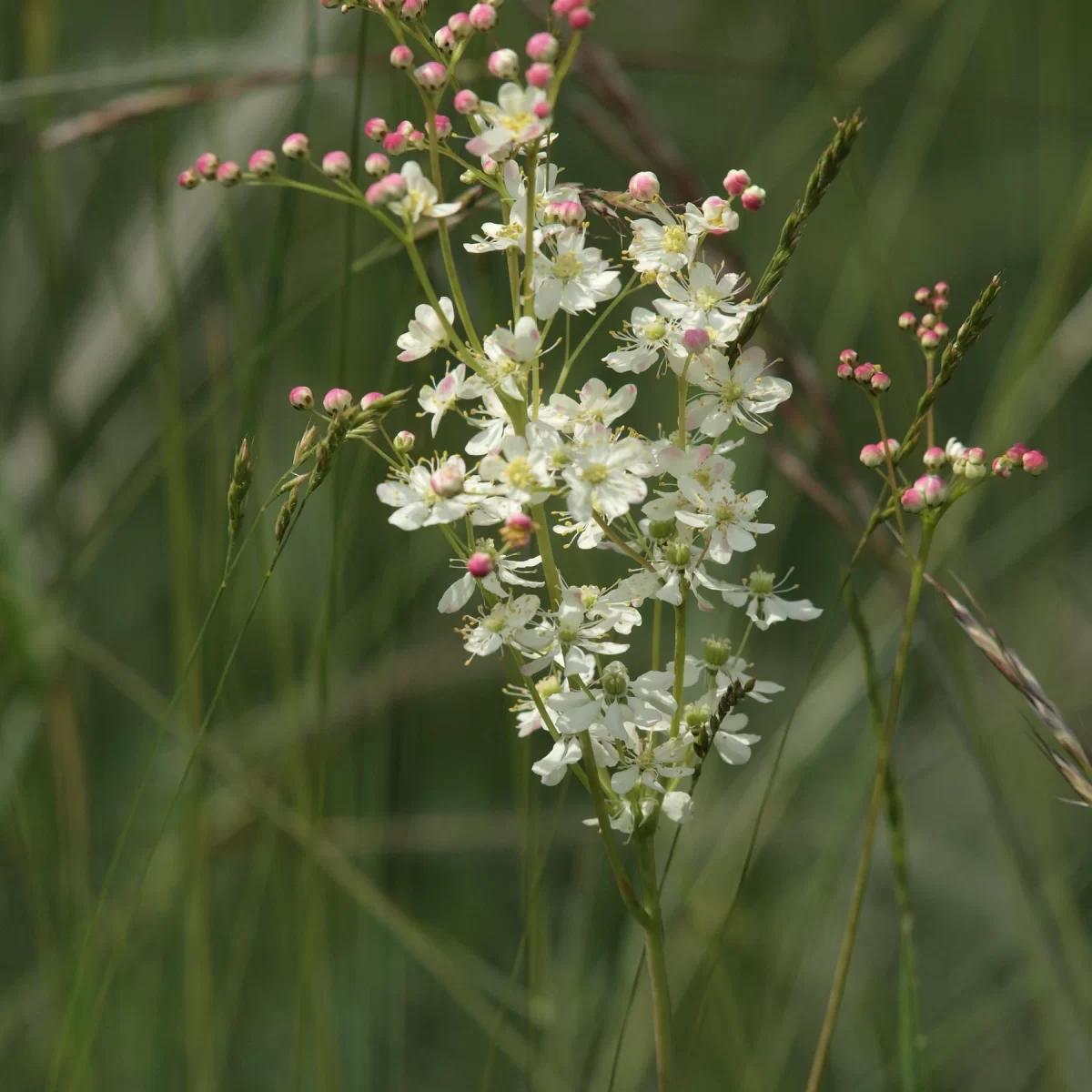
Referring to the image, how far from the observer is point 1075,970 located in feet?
6.32

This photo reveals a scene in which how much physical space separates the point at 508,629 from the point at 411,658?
1.27m

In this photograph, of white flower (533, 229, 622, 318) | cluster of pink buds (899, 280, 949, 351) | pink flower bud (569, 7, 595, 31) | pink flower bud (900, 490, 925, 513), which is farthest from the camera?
cluster of pink buds (899, 280, 949, 351)

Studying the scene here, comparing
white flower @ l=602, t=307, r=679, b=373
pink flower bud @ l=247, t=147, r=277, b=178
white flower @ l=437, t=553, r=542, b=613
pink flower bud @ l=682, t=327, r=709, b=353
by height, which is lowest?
white flower @ l=437, t=553, r=542, b=613

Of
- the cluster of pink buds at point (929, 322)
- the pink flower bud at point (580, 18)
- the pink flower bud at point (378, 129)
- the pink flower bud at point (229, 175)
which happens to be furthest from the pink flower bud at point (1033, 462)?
the pink flower bud at point (229, 175)

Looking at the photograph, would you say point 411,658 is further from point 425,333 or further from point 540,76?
point 540,76

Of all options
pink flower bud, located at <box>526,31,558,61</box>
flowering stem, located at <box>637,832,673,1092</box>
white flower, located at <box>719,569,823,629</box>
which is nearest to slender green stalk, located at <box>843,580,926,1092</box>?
white flower, located at <box>719,569,823,629</box>

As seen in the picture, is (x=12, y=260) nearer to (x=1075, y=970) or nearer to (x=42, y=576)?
(x=42, y=576)

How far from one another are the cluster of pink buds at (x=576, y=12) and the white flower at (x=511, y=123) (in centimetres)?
6

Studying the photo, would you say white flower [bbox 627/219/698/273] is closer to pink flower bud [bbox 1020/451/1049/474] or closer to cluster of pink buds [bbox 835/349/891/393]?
cluster of pink buds [bbox 835/349/891/393]

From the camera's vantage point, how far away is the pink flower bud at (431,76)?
104 cm

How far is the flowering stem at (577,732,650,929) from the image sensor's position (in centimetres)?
110

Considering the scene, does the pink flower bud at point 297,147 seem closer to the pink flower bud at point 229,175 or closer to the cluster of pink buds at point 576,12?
the pink flower bud at point 229,175

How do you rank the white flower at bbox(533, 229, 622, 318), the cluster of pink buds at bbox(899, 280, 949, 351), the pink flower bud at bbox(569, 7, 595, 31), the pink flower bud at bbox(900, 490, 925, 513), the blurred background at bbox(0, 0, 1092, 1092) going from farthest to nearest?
the blurred background at bbox(0, 0, 1092, 1092) < the cluster of pink buds at bbox(899, 280, 949, 351) < the pink flower bud at bbox(900, 490, 925, 513) < the white flower at bbox(533, 229, 622, 318) < the pink flower bud at bbox(569, 7, 595, 31)

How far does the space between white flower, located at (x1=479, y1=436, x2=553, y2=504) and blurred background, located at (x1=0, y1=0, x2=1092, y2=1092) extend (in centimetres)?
37
